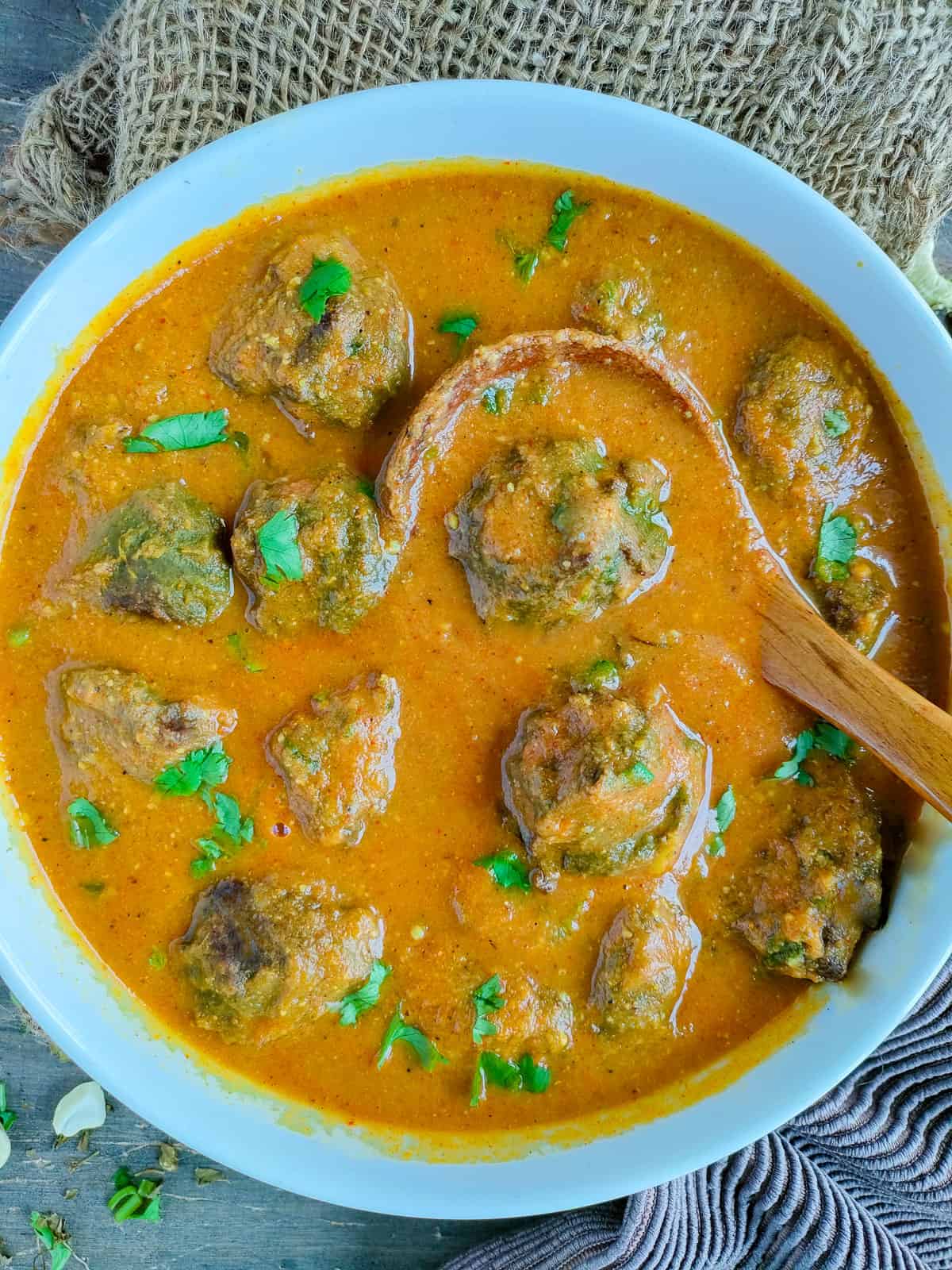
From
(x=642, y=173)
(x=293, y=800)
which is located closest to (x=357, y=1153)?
(x=293, y=800)

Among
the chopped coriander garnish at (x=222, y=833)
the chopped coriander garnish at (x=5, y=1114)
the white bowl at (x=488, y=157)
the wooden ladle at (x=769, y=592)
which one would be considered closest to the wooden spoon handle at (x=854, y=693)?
the wooden ladle at (x=769, y=592)

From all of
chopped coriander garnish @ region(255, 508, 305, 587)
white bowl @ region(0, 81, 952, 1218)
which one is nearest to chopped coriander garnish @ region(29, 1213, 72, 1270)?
white bowl @ region(0, 81, 952, 1218)

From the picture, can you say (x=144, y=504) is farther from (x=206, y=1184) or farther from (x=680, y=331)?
(x=206, y=1184)

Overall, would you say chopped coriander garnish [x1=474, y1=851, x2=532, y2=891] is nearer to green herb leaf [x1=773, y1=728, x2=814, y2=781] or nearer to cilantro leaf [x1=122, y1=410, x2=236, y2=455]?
green herb leaf [x1=773, y1=728, x2=814, y2=781]

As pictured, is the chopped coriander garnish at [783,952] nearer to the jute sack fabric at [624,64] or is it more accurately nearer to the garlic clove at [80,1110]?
the jute sack fabric at [624,64]

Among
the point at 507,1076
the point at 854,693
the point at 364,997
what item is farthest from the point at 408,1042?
the point at 854,693

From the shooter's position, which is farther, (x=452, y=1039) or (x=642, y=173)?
(x=452, y=1039)

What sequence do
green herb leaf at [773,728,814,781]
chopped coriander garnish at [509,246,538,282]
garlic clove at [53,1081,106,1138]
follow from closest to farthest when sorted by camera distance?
chopped coriander garnish at [509,246,538,282] → green herb leaf at [773,728,814,781] → garlic clove at [53,1081,106,1138]

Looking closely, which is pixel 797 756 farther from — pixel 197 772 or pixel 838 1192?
pixel 197 772
